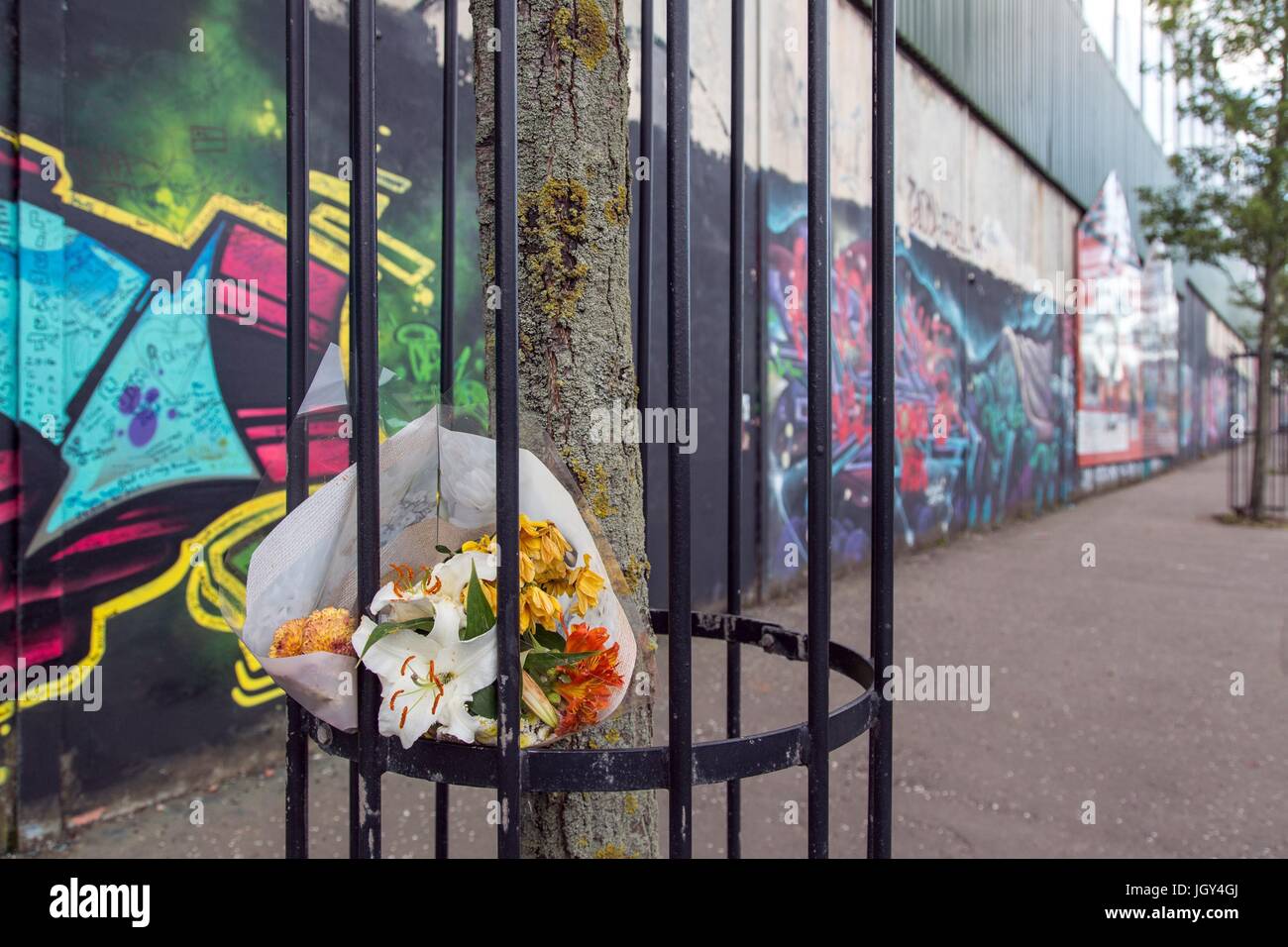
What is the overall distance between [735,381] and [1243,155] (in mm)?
12858

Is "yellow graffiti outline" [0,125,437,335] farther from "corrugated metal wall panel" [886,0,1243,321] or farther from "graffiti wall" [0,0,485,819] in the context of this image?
"corrugated metal wall panel" [886,0,1243,321]

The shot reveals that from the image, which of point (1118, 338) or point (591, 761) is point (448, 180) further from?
point (1118, 338)

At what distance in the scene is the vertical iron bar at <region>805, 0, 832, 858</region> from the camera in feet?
3.84

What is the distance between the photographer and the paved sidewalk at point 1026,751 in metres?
2.78

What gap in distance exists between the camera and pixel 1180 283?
22.2 m

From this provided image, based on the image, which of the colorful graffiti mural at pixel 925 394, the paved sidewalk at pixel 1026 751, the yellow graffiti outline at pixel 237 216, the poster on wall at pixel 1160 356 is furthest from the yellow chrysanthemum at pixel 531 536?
the poster on wall at pixel 1160 356

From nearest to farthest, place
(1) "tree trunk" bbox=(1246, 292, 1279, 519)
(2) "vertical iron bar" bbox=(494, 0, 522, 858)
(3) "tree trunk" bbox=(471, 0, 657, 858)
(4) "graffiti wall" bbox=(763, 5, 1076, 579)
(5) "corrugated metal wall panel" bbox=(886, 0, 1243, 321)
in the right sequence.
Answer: (2) "vertical iron bar" bbox=(494, 0, 522, 858) < (3) "tree trunk" bbox=(471, 0, 657, 858) < (4) "graffiti wall" bbox=(763, 5, 1076, 579) < (5) "corrugated metal wall panel" bbox=(886, 0, 1243, 321) < (1) "tree trunk" bbox=(1246, 292, 1279, 519)

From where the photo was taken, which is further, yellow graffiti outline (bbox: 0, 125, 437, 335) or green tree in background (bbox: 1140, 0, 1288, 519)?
green tree in background (bbox: 1140, 0, 1288, 519)

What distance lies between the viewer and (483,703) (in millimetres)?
1084

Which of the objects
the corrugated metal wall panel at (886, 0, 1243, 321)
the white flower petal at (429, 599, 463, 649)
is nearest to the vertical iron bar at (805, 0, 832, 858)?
the white flower petal at (429, 599, 463, 649)

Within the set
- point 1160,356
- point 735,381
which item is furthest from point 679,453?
point 1160,356

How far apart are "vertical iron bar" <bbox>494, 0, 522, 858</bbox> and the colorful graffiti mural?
4104 millimetres

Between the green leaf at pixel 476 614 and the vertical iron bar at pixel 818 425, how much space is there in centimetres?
45
